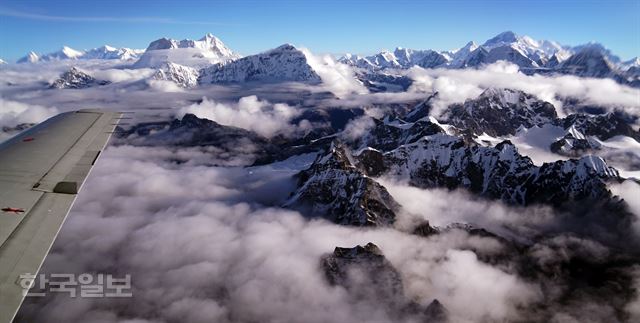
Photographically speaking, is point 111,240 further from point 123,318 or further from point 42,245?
point 42,245

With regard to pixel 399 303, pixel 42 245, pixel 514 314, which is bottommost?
pixel 514 314

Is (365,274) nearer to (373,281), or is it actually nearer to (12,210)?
(373,281)

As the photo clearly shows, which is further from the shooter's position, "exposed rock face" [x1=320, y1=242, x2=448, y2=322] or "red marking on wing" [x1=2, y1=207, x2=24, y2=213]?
"exposed rock face" [x1=320, y1=242, x2=448, y2=322]

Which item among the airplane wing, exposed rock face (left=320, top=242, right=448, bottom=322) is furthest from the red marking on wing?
exposed rock face (left=320, top=242, right=448, bottom=322)

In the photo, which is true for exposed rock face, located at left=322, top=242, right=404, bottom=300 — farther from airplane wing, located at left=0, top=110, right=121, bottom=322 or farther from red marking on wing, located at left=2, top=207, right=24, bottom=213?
red marking on wing, located at left=2, top=207, right=24, bottom=213

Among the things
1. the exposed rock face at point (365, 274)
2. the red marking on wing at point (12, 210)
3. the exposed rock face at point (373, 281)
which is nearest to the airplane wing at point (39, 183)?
the red marking on wing at point (12, 210)

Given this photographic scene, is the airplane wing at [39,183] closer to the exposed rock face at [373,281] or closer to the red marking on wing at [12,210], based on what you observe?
the red marking on wing at [12,210]

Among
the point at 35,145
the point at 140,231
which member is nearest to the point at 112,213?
the point at 140,231

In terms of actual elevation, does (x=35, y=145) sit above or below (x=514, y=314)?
above
